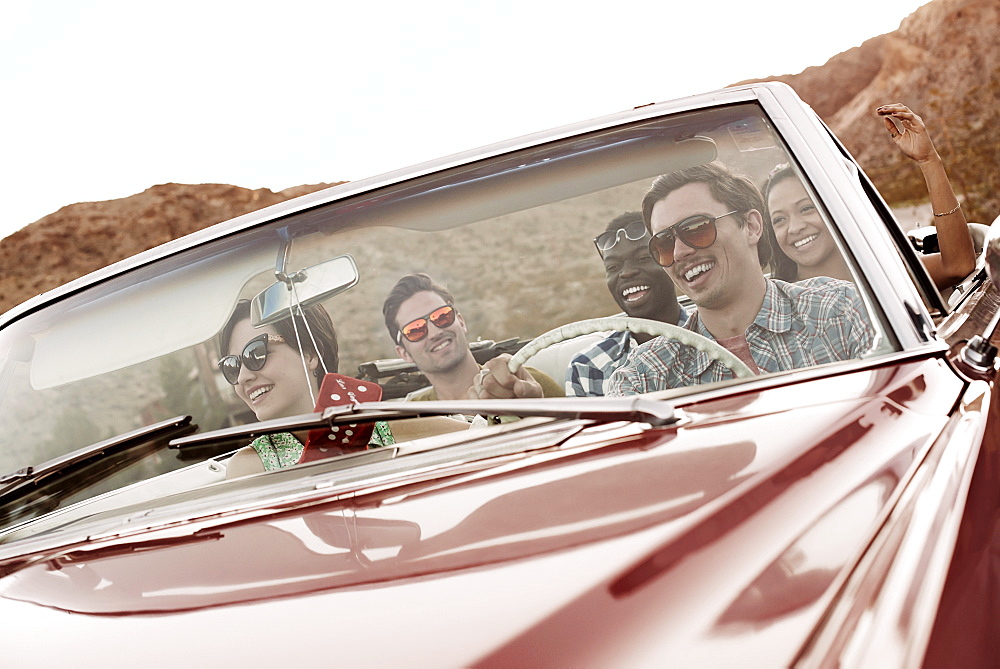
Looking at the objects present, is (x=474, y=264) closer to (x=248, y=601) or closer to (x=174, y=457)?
(x=174, y=457)

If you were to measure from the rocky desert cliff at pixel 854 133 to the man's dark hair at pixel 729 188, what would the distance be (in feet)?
52.5

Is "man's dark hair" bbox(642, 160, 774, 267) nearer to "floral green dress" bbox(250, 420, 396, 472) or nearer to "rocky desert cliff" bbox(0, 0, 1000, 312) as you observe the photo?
"floral green dress" bbox(250, 420, 396, 472)

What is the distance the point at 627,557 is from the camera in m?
0.99

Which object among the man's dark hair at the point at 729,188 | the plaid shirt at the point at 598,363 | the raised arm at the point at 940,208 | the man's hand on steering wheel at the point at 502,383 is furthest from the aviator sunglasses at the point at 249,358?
the raised arm at the point at 940,208

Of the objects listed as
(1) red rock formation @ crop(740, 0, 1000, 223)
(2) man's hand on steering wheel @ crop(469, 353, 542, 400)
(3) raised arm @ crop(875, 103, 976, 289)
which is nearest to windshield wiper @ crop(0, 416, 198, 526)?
(2) man's hand on steering wheel @ crop(469, 353, 542, 400)

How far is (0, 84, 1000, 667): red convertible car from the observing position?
0.96m

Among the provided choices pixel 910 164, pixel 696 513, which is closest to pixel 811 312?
pixel 696 513

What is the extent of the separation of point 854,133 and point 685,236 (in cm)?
2810

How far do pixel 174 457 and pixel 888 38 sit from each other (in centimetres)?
3212

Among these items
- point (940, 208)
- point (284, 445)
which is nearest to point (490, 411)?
point (284, 445)

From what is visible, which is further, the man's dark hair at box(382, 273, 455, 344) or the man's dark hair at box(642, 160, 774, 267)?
the man's dark hair at box(382, 273, 455, 344)

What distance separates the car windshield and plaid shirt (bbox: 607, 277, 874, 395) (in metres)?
0.09

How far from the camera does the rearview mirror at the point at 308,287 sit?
1.95 meters

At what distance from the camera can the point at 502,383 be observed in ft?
5.86
